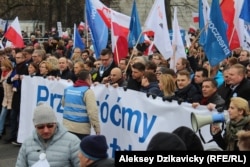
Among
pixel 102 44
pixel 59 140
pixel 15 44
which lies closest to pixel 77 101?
pixel 59 140

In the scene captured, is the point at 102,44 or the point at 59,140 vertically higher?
the point at 102,44

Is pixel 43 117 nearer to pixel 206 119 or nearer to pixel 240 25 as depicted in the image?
pixel 206 119

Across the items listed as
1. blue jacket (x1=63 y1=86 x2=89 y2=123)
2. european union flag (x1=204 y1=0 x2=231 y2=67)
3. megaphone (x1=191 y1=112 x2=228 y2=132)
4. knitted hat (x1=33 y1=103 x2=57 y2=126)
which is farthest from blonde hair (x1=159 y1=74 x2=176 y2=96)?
knitted hat (x1=33 y1=103 x2=57 y2=126)

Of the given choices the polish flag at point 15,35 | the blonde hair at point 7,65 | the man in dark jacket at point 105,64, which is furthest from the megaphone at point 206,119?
the polish flag at point 15,35

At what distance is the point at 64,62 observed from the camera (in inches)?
381

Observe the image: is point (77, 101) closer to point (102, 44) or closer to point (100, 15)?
point (102, 44)

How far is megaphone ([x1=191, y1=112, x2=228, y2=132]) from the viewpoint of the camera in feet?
16.2

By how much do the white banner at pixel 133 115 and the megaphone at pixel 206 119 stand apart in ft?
1.27

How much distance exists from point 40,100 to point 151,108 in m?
3.01

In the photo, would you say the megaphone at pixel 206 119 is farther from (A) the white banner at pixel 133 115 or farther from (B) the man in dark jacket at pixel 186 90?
(B) the man in dark jacket at pixel 186 90

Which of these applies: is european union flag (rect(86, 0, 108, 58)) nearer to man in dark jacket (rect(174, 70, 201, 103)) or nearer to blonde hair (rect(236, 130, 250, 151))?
man in dark jacket (rect(174, 70, 201, 103))

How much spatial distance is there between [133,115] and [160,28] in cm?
413

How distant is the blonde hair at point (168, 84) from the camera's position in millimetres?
6711

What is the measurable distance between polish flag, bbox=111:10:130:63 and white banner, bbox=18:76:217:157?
1992 millimetres
